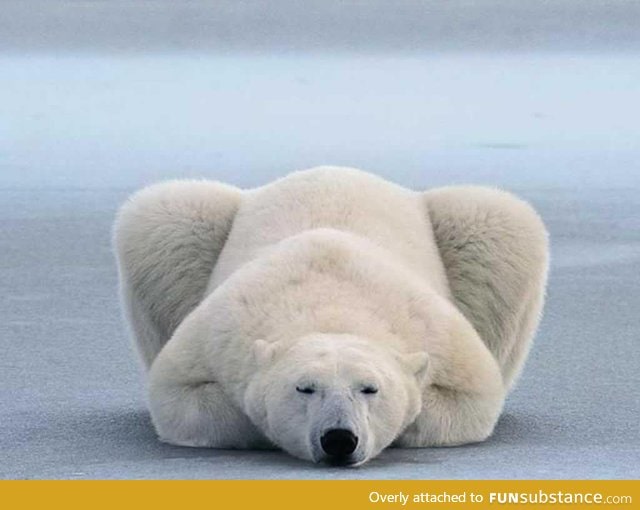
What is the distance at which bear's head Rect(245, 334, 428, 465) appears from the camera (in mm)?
3627

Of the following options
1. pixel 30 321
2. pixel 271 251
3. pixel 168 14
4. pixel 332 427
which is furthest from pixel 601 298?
pixel 168 14

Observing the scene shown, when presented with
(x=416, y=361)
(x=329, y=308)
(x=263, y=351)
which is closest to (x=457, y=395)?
(x=416, y=361)

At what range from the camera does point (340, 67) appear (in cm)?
2066

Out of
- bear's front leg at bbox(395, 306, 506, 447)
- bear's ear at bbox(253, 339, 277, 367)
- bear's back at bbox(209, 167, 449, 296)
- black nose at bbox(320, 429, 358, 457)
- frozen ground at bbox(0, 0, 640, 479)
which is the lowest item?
frozen ground at bbox(0, 0, 640, 479)

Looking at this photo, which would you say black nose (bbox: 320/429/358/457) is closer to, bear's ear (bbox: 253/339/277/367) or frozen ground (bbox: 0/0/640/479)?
frozen ground (bbox: 0/0/640/479)

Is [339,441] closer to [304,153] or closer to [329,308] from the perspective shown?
[329,308]

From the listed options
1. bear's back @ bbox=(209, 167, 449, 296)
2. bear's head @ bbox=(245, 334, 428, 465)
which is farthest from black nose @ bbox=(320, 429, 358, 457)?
bear's back @ bbox=(209, 167, 449, 296)

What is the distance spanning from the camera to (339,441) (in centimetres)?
362

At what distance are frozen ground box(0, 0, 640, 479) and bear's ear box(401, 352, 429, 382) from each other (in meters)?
0.21

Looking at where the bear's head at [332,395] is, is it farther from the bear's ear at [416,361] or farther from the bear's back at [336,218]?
the bear's back at [336,218]

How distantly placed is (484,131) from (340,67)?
19.2 feet

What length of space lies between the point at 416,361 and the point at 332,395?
0.32 meters

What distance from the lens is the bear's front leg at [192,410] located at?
404 cm

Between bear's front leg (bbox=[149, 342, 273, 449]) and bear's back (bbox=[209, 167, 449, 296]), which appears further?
bear's back (bbox=[209, 167, 449, 296])
